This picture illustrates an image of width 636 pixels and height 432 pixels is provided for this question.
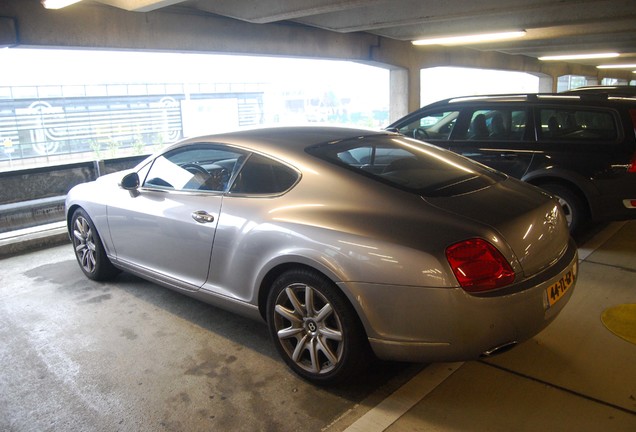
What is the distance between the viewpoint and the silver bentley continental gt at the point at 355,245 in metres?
2.32

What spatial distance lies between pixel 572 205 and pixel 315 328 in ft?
12.0

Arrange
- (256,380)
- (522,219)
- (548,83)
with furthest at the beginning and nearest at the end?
(548,83) → (256,380) → (522,219)

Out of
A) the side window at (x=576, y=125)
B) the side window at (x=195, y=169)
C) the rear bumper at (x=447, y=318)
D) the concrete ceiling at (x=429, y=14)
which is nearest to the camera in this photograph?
the rear bumper at (x=447, y=318)

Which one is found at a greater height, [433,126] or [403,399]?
[433,126]

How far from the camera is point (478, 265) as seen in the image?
230 cm

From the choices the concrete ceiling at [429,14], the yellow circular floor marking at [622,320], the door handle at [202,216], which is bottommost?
the yellow circular floor marking at [622,320]

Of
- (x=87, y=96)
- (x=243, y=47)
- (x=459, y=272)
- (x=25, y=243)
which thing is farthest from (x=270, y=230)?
(x=87, y=96)

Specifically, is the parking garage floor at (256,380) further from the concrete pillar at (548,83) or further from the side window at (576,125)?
the concrete pillar at (548,83)

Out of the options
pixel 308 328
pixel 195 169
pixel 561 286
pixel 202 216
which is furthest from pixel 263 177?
pixel 561 286

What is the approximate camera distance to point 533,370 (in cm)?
→ 283

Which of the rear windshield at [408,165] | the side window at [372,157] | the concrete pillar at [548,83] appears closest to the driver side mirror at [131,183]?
the rear windshield at [408,165]

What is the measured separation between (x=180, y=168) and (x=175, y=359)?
1425 millimetres

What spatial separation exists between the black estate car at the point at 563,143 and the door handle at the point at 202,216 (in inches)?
141

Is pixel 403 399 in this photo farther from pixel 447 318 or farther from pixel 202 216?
pixel 202 216
